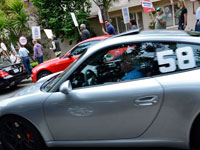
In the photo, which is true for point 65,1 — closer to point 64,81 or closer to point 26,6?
point 26,6

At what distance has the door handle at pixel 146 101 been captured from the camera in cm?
206

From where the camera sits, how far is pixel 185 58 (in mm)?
2131

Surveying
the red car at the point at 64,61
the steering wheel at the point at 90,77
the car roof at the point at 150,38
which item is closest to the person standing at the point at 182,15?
the red car at the point at 64,61

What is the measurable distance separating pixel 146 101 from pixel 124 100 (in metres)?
0.23

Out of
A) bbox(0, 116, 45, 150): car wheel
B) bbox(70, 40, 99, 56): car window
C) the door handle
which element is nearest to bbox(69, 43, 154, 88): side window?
the door handle

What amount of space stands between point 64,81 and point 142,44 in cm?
103

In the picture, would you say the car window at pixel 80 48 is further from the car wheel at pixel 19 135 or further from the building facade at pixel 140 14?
the building facade at pixel 140 14

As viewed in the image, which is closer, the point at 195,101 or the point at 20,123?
the point at 195,101

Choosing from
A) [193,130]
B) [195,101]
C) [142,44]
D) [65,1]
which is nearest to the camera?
[195,101]

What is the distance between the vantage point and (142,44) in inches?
89.9

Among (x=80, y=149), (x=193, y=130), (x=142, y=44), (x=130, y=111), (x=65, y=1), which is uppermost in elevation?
(x=65, y=1)

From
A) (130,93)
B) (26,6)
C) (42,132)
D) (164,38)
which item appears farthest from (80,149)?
(26,6)

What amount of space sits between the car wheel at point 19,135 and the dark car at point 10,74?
194 inches

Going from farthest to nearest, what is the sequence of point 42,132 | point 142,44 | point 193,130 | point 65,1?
point 65,1 → point 42,132 → point 142,44 → point 193,130
